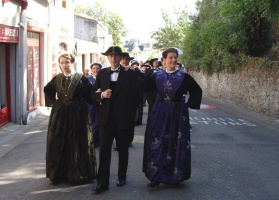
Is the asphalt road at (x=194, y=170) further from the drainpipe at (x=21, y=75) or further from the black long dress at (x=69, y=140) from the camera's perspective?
the drainpipe at (x=21, y=75)

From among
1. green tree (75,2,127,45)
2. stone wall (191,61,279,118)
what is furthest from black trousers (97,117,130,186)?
green tree (75,2,127,45)

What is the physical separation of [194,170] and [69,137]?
7.22 feet

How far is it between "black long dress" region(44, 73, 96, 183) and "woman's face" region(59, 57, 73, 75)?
92 millimetres

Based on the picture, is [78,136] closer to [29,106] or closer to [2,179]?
[2,179]

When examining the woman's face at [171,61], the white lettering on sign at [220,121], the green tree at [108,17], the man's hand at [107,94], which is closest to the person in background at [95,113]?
the woman's face at [171,61]

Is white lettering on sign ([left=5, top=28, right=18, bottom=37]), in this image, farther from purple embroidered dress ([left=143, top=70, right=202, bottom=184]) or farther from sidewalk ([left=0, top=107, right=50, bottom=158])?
purple embroidered dress ([left=143, top=70, right=202, bottom=184])

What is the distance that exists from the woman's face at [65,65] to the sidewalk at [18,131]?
2.92 m

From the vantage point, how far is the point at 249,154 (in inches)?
333

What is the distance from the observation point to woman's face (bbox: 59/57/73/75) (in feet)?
19.6

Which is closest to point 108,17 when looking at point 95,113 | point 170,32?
point 170,32

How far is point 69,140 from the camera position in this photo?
5957mm

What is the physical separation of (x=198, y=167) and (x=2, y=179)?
315 centimetres

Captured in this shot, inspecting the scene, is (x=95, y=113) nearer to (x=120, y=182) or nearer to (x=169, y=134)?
(x=120, y=182)

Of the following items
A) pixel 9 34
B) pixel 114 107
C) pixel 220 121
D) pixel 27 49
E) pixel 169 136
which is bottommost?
pixel 220 121
